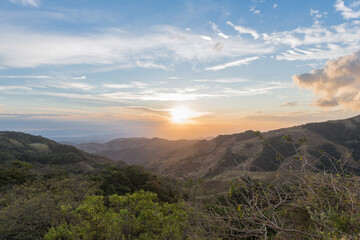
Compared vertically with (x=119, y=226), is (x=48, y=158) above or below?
below

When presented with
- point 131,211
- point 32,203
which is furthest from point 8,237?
point 131,211

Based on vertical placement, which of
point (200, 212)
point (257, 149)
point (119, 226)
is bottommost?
point (257, 149)

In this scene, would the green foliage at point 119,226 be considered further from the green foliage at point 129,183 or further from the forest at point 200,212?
the green foliage at point 129,183

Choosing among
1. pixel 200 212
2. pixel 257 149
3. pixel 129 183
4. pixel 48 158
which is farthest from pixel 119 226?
pixel 257 149

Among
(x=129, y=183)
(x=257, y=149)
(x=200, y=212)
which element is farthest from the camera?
(x=257, y=149)

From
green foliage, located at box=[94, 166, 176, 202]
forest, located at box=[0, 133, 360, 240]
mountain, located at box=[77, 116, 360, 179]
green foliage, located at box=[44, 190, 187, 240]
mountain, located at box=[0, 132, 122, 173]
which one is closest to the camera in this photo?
forest, located at box=[0, 133, 360, 240]

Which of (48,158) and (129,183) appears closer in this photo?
(129,183)

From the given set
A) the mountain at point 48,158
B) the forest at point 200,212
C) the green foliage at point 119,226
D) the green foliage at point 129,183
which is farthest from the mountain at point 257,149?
the green foliage at point 119,226

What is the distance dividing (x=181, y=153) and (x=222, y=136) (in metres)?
35.0

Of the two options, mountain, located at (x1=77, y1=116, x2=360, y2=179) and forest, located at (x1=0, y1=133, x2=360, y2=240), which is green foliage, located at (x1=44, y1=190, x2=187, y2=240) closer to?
forest, located at (x1=0, y1=133, x2=360, y2=240)

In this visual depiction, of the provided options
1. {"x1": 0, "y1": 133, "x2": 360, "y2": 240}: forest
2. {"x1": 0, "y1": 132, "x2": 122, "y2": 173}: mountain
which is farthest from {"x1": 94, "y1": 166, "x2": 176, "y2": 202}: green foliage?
{"x1": 0, "y1": 133, "x2": 360, "y2": 240}: forest

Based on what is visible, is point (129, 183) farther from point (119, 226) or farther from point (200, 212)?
point (200, 212)

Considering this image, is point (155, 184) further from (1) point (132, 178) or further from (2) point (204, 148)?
(2) point (204, 148)

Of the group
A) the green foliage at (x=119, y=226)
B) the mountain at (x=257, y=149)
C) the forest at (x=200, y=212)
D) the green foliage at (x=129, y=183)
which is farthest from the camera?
the mountain at (x=257, y=149)
